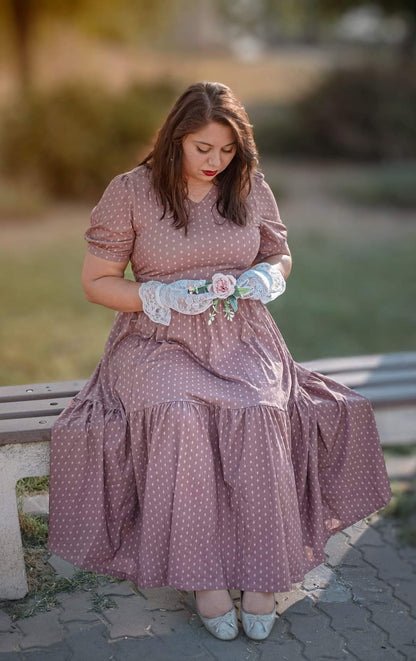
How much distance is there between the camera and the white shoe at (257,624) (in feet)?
8.19

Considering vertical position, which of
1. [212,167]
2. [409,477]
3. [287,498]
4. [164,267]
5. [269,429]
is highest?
[212,167]

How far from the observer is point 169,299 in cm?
261

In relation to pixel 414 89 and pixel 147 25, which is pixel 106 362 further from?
pixel 147 25

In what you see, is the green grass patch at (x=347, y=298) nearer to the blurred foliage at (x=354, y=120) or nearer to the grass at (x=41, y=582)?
the grass at (x=41, y=582)

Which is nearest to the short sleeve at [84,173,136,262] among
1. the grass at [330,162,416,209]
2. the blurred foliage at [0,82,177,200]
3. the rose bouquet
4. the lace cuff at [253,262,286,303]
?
the rose bouquet

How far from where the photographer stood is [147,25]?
1408 cm

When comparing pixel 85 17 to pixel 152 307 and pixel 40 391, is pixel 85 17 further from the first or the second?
pixel 152 307

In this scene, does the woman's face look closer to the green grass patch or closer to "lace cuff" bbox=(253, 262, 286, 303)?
"lace cuff" bbox=(253, 262, 286, 303)

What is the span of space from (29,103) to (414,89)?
18.7ft

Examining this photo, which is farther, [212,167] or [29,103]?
[29,103]

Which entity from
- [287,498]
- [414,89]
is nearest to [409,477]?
[287,498]

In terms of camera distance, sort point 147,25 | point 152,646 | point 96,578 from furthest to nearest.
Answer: point 147,25 < point 96,578 < point 152,646

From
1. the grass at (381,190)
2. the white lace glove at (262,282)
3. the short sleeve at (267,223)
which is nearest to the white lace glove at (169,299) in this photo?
the white lace glove at (262,282)

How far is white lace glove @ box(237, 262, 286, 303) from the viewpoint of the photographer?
8.81 ft
